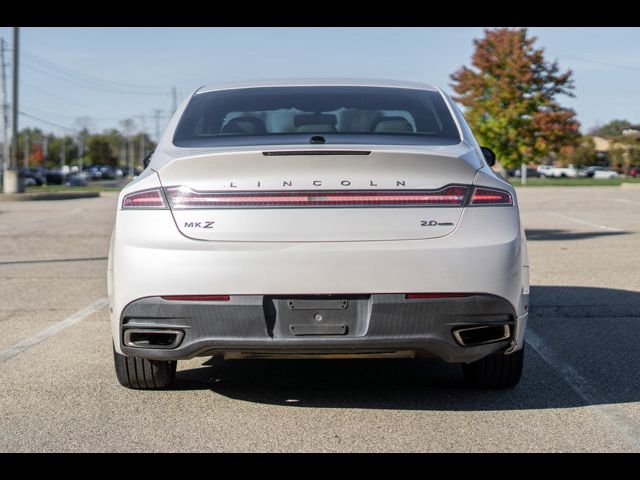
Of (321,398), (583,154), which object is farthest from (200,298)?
(583,154)

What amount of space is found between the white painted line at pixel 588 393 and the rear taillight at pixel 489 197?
3.75ft

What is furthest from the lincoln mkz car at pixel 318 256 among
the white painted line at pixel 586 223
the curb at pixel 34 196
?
the curb at pixel 34 196

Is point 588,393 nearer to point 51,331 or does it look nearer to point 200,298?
point 200,298

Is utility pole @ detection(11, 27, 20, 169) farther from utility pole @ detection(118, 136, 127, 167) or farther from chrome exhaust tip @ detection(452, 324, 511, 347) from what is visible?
utility pole @ detection(118, 136, 127, 167)

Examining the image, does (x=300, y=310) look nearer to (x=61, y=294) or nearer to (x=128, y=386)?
(x=128, y=386)

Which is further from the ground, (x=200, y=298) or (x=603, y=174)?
(x=200, y=298)

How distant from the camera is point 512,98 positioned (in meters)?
55.4

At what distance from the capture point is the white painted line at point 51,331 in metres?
6.37

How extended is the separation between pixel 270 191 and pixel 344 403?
125 cm

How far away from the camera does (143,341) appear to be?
4.56 metres

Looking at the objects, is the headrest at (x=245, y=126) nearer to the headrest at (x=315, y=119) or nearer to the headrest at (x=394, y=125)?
the headrest at (x=315, y=119)

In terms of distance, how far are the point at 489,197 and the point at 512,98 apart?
52.6 meters

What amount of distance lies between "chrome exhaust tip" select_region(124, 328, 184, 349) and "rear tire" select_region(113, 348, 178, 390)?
463 mm
